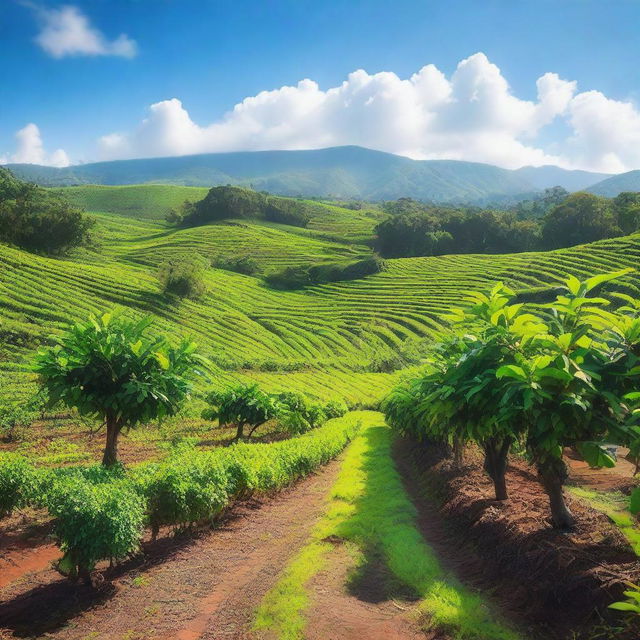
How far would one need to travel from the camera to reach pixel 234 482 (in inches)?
536

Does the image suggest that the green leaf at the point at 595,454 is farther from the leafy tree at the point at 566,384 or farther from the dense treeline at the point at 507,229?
the dense treeline at the point at 507,229

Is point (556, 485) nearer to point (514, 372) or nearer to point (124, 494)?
point (514, 372)

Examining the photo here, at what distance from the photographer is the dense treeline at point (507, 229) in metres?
102

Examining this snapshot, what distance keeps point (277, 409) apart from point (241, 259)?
76.2 metres

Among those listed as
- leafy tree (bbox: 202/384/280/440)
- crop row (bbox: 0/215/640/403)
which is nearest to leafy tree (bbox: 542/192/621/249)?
crop row (bbox: 0/215/640/403)

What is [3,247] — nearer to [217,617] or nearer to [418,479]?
[418,479]

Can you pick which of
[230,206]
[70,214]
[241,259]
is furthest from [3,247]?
[230,206]

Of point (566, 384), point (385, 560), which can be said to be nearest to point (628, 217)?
point (385, 560)

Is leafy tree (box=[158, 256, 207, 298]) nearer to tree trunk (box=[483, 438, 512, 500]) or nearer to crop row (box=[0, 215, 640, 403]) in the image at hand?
crop row (box=[0, 215, 640, 403])

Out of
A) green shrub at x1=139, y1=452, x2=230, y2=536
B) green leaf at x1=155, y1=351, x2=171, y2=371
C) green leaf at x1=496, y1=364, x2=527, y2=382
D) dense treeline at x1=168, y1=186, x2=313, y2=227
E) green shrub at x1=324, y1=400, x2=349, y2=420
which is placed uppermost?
dense treeline at x1=168, y1=186, x2=313, y2=227

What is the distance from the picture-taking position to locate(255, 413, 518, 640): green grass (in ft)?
24.8

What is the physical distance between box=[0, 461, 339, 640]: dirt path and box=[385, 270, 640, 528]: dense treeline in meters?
5.12

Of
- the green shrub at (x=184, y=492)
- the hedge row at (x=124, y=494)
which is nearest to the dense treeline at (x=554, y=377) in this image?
the green shrub at (x=184, y=492)

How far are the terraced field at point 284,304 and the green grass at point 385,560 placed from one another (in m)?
23.8
